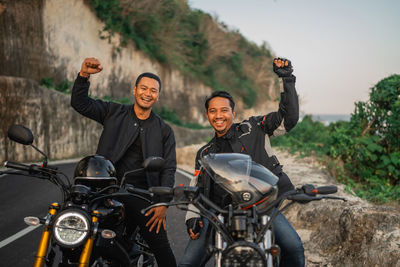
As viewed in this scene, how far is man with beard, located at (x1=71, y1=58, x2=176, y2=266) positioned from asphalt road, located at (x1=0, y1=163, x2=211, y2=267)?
163 centimetres

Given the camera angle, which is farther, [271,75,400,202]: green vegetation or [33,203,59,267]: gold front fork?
[271,75,400,202]: green vegetation

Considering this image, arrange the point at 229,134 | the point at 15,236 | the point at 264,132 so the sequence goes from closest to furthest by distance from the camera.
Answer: the point at 229,134 < the point at 264,132 < the point at 15,236

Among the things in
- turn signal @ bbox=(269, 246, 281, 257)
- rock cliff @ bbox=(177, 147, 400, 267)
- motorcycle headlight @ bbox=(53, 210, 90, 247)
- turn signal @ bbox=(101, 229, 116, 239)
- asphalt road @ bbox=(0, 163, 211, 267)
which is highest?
motorcycle headlight @ bbox=(53, 210, 90, 247)

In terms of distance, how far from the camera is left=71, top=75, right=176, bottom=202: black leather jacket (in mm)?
3482

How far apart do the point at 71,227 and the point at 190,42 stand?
1360 inches

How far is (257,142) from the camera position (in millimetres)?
3316

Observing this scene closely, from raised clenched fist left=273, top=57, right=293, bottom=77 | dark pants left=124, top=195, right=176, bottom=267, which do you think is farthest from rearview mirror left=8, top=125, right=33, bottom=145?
raised clenched fist left=273, top=57, right=293, bottom=77

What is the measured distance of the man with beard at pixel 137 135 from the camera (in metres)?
3.44

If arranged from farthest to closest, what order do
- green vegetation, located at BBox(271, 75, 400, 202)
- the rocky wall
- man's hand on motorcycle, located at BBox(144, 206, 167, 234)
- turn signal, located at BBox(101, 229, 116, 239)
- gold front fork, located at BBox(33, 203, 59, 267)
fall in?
the rocky wall < green vegetation, located at BBox(271, 75, 400, 202) < man's hand on motorcycle, located at BBox(144, 206, 167, 234) < turn signal, located at BBox(101, 229, 116, 239) < gold front fork, located at BBox(33, 203, 59, 267)

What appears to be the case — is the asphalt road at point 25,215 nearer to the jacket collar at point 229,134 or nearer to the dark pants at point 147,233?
the dark pants at point 147,233

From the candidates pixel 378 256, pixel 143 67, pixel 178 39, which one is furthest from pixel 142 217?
pixel 178 39

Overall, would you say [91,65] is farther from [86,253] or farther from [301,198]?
[301,198]

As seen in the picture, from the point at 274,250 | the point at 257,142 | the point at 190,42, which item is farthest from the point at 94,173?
the point at 190,42

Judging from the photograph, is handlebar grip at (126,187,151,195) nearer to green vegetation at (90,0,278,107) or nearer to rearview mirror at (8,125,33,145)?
rearview mirror at (8,125,33,145)
